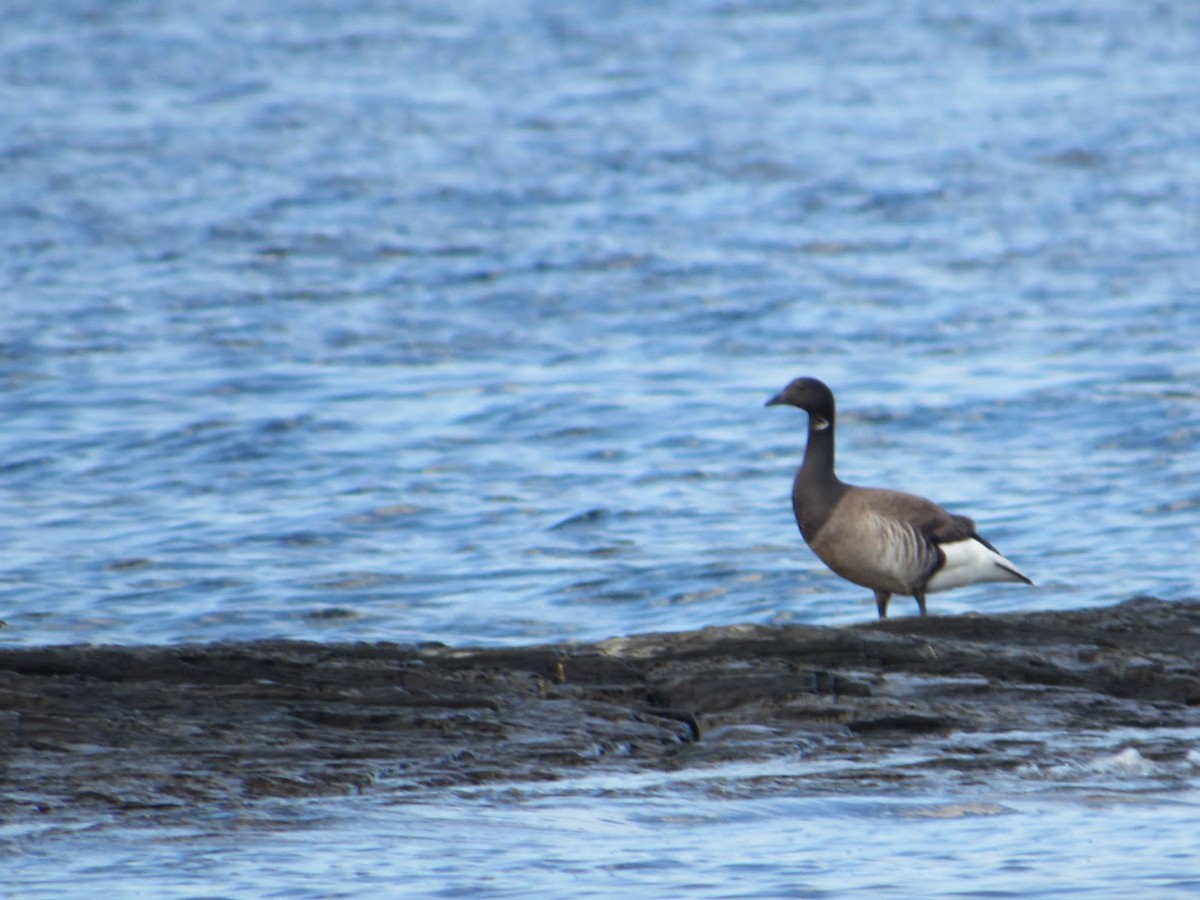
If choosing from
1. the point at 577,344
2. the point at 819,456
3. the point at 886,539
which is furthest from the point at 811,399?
the point at 577,344

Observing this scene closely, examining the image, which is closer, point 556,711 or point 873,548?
point 556,711

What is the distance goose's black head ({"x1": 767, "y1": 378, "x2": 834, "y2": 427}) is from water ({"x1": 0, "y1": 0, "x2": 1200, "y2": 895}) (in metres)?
1.70

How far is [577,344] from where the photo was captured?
73.5 feet

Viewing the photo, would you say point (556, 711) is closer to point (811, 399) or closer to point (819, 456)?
point (819, 456)

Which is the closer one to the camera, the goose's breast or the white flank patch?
the goose's breast

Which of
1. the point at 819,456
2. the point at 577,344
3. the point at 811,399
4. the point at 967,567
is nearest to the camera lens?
the point at 967,567

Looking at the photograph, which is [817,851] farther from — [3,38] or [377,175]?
[3,38]

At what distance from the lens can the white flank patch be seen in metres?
10.6

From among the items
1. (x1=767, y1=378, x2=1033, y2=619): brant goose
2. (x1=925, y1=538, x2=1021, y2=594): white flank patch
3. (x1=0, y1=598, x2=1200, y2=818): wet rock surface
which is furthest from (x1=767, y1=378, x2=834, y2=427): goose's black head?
(x1=0, y1=598, x2=1200, y2=818): wet rock surface

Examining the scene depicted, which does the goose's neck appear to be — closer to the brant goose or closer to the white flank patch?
the brant goose

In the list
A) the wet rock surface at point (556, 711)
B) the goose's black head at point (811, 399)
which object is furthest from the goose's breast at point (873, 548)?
the wet rock surface at point (556, 711)

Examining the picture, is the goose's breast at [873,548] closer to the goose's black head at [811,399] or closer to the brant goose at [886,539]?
the brant goose at [886,539]

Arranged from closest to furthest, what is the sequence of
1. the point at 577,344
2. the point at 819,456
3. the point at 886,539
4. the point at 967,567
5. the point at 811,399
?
the point at 886,539, the point at 967,567, the point at 819,456, the point at 811,399, the point at 577,344

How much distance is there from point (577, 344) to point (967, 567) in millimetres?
12117
